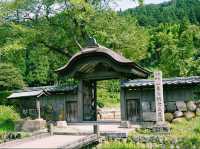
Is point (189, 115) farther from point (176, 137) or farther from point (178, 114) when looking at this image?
point (176, 137)

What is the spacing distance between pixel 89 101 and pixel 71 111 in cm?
127

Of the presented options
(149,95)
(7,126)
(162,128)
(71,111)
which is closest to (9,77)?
(7,126)

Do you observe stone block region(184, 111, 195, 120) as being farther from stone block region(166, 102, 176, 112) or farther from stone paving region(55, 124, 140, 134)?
stone paving region(55, 124, 140, 134)

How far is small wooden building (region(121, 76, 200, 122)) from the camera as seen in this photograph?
1823cm

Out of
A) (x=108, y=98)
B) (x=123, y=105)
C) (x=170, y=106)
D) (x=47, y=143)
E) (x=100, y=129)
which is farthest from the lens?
(x=108, y=98)

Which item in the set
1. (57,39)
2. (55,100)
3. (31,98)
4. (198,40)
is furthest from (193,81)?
(198,40)

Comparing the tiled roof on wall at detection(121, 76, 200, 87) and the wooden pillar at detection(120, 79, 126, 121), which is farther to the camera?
the wooden pillar at detection(120, 79, 126, 121)

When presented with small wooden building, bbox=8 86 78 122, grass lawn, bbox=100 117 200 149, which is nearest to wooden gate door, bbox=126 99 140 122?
grass lawn, bbox=100 117 200 149

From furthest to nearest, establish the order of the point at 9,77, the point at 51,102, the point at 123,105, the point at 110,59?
the point at 9,77 → the point at 51,102 → the point at 123,105 → the point at 110,59

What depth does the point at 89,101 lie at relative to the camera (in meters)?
22.2

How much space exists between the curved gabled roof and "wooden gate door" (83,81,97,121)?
170cm

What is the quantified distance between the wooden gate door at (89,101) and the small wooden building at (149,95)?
112 inches

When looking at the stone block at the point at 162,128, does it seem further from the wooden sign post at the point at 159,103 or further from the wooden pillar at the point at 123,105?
the wooden pillar at the point at 123,105

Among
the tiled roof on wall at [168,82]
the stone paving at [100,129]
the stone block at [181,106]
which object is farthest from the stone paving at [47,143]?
the stone block at [181,106]
